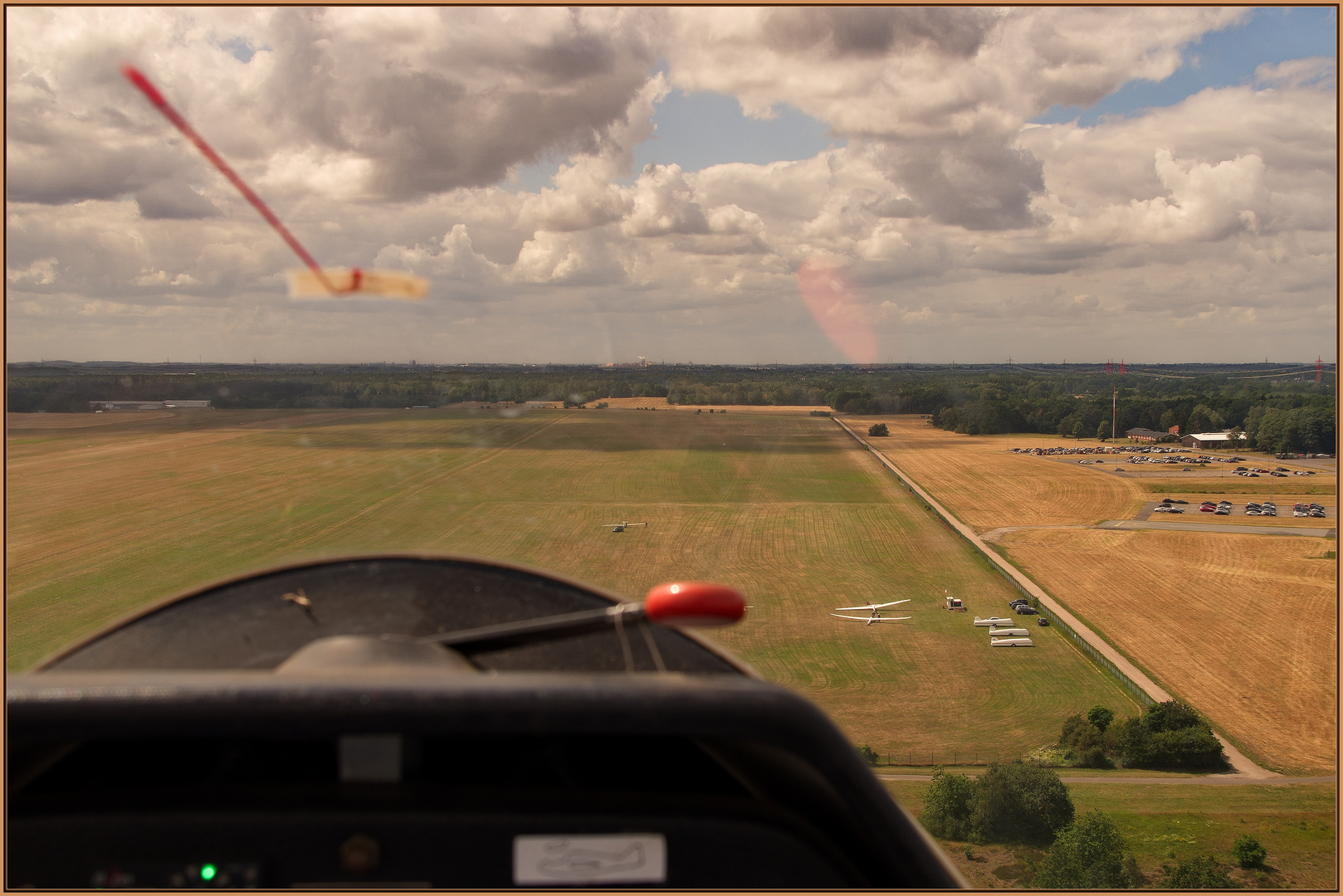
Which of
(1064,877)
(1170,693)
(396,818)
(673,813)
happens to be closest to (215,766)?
(396,818)

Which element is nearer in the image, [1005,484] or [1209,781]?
[1209,781]

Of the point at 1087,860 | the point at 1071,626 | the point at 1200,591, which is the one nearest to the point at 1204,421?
the point at 1200,591

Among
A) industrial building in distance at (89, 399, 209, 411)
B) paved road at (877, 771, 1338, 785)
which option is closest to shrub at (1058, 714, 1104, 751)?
paved road at (877, 771, 1338, 785)

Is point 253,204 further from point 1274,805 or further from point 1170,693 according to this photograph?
point 1170,693

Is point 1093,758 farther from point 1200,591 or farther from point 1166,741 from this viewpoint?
point 1200,591

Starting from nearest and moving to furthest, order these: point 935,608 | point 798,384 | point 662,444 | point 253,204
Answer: point 253,204
point 935,608
point 662,444
point 798,384
